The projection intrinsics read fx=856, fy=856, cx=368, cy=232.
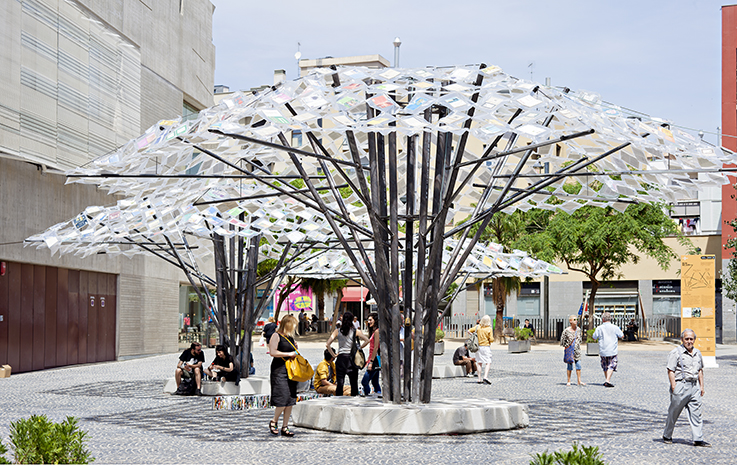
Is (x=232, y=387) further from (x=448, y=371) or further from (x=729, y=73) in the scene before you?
(x=729, y=73)

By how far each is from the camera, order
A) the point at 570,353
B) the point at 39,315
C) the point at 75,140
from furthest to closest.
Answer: the point at 39,315 < the point at 75,140 < the point at 570,353

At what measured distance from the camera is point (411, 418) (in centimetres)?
1120

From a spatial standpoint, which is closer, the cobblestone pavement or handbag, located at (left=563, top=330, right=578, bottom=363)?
the cobblestone pavement

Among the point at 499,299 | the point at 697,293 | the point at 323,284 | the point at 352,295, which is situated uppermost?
the point at 323,284

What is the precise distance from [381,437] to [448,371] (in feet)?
37.6

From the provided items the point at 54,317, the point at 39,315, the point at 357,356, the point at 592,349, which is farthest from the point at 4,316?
the point at 592,349

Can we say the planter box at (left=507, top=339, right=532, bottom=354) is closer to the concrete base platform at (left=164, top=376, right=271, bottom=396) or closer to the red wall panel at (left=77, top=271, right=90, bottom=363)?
the red wall panel at (left=77, top=271, right=90, bottom=363)

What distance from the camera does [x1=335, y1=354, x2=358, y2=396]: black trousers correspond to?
49.8ft

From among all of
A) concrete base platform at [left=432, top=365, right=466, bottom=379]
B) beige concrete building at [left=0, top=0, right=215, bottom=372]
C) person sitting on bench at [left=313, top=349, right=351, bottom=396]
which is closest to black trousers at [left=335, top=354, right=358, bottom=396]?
person sitting on bench at [left=313, top=349, right=351, bottom=396]

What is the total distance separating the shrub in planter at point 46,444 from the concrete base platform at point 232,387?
9.30m

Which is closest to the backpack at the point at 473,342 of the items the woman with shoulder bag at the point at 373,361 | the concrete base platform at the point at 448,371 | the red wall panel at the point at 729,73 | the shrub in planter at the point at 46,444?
the concrete base platform at the point at 448,371

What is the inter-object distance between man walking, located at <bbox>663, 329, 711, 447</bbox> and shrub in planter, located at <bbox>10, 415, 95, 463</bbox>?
7024 mm

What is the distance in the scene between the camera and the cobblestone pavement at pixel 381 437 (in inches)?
378

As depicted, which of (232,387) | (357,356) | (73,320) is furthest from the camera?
(73,320)
